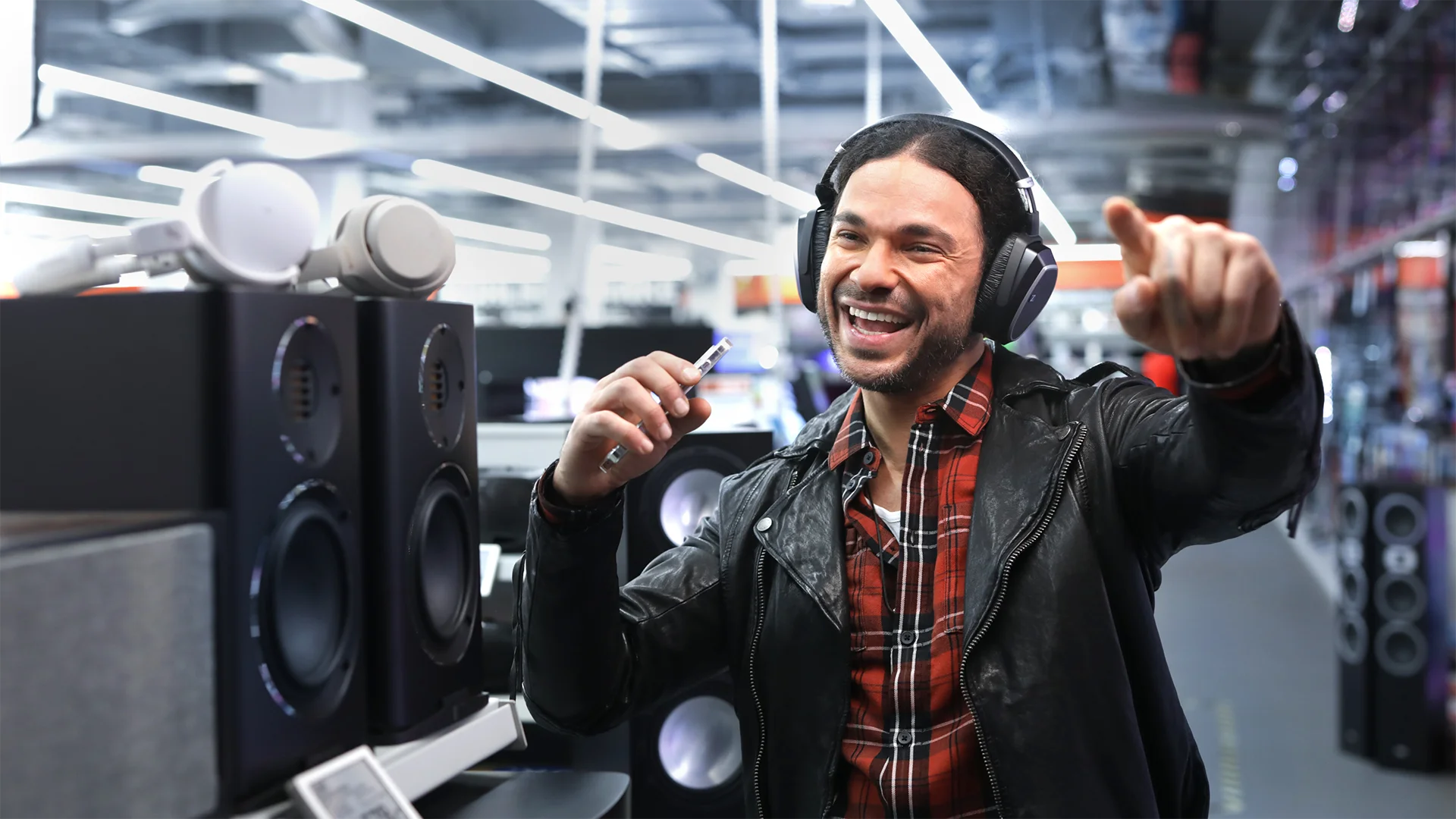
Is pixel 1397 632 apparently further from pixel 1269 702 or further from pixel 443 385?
pixel 443 385

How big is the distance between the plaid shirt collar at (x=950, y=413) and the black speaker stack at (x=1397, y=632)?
3.46 m

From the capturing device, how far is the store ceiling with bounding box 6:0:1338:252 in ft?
26.5

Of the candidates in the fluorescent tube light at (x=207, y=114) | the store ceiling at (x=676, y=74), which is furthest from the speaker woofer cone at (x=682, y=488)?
the store ceiling at (x=676, y=74)

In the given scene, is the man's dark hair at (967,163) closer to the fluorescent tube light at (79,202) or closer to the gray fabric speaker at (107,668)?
the gray fabric speaker at (107,668)

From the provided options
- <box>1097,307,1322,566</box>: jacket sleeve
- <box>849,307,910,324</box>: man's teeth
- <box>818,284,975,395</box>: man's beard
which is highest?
<box>849,307,910,324</box>: man's teeth

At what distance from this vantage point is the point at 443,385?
111 centimetres

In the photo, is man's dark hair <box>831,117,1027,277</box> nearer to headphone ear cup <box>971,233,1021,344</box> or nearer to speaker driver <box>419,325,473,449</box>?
headphone ear cup <box>971,233,1021,344</box>

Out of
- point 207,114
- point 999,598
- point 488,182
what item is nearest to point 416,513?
point 999,598

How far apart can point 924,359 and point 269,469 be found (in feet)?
2.21

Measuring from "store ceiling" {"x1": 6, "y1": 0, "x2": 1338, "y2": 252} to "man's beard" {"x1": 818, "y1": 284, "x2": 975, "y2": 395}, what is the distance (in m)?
6.69

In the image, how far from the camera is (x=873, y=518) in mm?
1301

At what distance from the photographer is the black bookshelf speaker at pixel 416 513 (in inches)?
39.8

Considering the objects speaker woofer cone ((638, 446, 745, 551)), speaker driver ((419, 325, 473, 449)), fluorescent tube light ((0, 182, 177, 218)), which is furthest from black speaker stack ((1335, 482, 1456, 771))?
fluorescent tube light ((0, 182, 177, 218))

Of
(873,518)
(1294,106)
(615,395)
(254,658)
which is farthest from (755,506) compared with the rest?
(1294,106)
